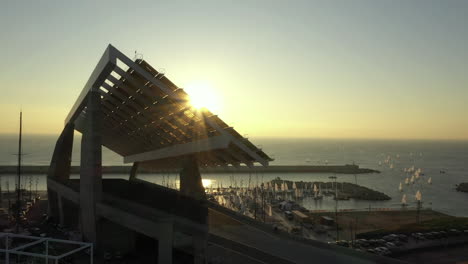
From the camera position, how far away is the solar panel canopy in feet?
63.7

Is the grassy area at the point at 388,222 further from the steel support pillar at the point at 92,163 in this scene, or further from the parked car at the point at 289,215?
the steel support pillar at the point at 92,163

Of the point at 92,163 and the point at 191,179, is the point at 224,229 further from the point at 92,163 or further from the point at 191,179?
the point at 92,163

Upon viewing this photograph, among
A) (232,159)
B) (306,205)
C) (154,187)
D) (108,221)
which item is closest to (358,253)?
(232,159)

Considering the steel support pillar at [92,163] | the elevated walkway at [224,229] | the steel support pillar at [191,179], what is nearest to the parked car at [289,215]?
the elevated walkway at [224,229]

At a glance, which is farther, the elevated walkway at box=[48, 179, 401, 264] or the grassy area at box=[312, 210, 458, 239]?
the grassy area at box=[312, 210, 458, 239]

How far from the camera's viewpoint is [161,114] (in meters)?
23.8

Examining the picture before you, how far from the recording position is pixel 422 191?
116 meters

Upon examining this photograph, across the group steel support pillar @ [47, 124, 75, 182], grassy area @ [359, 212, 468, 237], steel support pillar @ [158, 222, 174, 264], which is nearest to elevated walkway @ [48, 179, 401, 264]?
steel support pillar @ [158, 222, 174, 264]

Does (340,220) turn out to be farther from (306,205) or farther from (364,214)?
(306,205)

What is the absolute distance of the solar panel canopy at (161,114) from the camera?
63.7ft

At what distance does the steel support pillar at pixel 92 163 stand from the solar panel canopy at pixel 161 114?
1252 millimetres

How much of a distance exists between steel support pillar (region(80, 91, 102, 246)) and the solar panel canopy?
4.11 feet

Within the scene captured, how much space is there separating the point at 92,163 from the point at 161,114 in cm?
574

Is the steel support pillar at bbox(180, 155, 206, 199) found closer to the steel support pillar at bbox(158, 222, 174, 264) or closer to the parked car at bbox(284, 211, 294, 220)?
the steel support pillar at bbox(158, 222, 174, 264)
